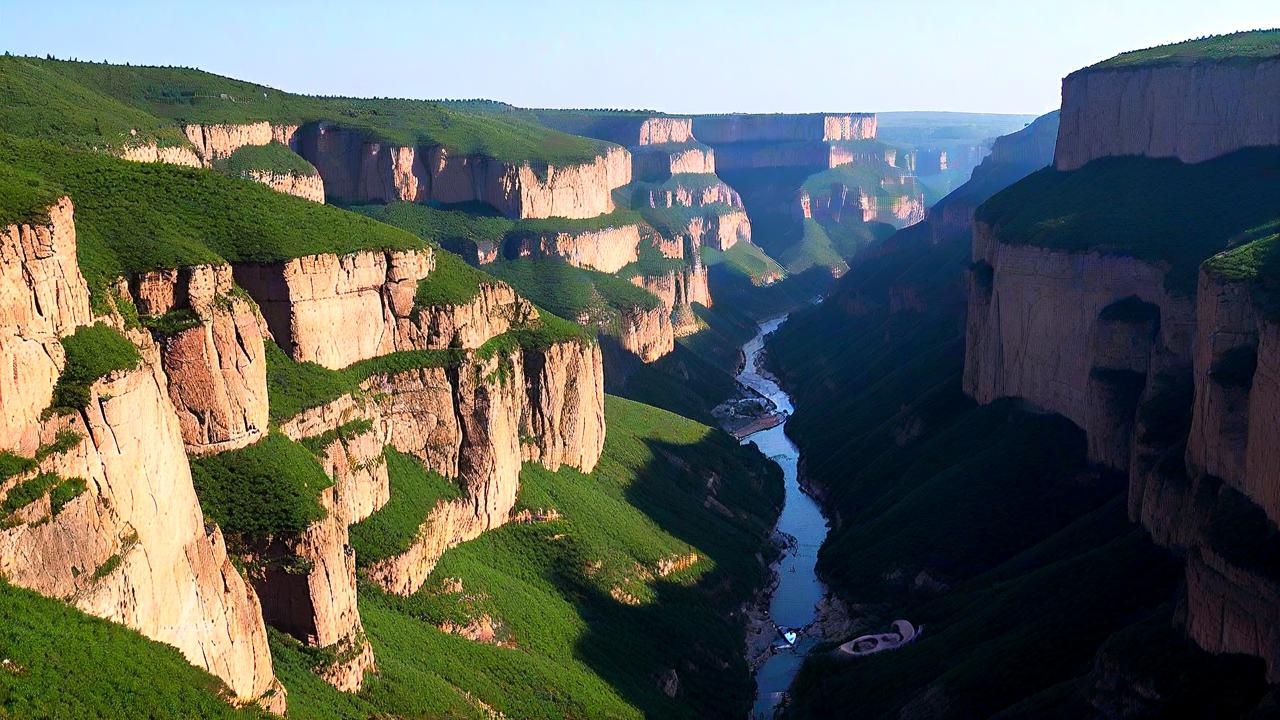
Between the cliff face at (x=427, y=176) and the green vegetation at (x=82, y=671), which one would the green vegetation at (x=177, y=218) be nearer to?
the green vegetation at (x=82, y=671)

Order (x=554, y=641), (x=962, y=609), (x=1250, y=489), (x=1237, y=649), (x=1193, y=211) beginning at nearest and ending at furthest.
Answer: (x=1237, y=649)
(x=1250, y=489)
(x=554, y=641)
(x=962, y=609)
(x=1193, y=211)

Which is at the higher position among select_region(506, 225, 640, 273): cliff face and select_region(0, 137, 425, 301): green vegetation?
select_region(0, 137, 425, 301): green vegetation

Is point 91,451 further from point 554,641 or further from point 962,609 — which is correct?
point 962,609

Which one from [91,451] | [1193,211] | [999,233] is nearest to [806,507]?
[999,233]

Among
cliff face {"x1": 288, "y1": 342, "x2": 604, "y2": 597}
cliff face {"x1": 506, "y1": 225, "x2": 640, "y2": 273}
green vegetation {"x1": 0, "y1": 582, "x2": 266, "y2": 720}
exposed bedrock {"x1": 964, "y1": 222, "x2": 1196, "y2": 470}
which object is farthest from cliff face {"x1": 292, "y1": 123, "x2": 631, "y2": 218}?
green vegetation {"x1": 0, "y1": 582, "x2": 266, "y2": 720}

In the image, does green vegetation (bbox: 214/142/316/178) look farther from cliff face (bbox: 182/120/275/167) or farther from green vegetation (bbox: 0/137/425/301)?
green vegetation (bbox: 0/137/425/301)

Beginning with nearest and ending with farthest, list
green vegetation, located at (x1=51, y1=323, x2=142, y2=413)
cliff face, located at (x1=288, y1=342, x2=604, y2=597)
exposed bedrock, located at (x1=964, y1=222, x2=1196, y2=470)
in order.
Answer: green vegetation, located at (x1=51, y1=323, x2=142, y2=413), cliff face, located at (x1=288, y1=342, x2=604, y2=597), exposed bedrock, located at (x1=964, y1=222, x2=1196, y2=470)

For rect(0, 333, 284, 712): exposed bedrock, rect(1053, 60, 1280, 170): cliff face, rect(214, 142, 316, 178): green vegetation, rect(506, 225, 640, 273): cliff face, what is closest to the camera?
rect(0, 333, 284, 712): exposed bedrock

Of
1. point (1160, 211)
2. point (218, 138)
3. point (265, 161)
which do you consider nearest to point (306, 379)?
point (1160, 211)
